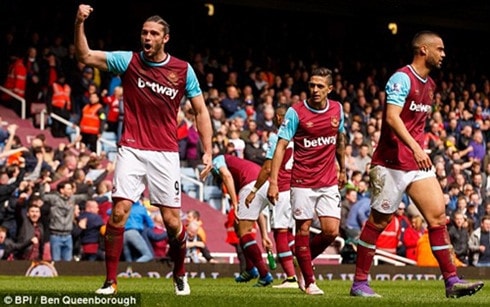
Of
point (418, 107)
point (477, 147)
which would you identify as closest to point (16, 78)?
point (477, 147)

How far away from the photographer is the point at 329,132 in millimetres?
14242

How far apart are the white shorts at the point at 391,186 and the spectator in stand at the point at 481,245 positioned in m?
14.7

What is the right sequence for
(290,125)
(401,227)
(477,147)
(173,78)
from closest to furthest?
(173,78) < (290,125) < (401,227) < (477,147)

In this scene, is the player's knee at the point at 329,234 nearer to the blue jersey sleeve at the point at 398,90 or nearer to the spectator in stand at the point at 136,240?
the blue jersey sleeve at the point at 398,90

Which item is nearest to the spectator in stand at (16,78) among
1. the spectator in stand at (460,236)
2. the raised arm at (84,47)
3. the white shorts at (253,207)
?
the spectator in stand at (460,236)

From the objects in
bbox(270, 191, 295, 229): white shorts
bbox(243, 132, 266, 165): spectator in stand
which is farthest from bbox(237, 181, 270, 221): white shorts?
bbox(243, 132, 266, 165): spectator in stand

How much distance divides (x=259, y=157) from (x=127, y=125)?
42.0 feet

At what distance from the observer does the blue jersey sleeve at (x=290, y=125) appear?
13.9m

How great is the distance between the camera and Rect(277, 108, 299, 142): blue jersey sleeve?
547 inches

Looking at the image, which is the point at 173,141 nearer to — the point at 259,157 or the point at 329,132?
the point at 329,132

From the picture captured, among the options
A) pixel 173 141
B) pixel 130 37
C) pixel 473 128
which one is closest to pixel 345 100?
pixel 473 128

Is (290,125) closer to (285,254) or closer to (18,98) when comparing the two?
(285,254)

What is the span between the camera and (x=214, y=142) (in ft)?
84.9

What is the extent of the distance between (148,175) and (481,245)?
629 inches
